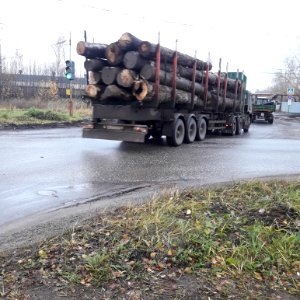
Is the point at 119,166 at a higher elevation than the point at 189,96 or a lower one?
lower

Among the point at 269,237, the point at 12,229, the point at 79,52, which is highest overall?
the point at 79,52

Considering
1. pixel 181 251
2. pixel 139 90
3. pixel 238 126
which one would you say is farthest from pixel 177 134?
pixel 181 251

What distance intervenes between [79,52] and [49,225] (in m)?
8.80

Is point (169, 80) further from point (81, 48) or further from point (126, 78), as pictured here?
point (81, 48)

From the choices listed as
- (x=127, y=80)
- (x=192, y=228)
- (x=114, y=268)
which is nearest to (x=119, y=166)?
(x=127, y=80)

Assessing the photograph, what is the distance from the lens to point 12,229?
508cm

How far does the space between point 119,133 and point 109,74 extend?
6.10 ft

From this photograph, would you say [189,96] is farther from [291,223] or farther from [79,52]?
[291,223]

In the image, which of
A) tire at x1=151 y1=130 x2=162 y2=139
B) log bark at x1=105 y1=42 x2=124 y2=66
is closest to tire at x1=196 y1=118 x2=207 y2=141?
tire at x1=151 y1=130 x2=162 y2=139

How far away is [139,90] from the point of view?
1238cm

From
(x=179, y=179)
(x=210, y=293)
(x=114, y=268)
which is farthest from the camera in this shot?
(x=179, y=179)

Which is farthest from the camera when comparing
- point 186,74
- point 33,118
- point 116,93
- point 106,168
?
point 33,118

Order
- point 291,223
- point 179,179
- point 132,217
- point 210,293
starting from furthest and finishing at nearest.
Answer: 1. point 179,179
2. point 132,217
3. point 291,223
4. point 210,293

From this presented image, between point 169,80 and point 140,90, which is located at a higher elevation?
point 169,80
